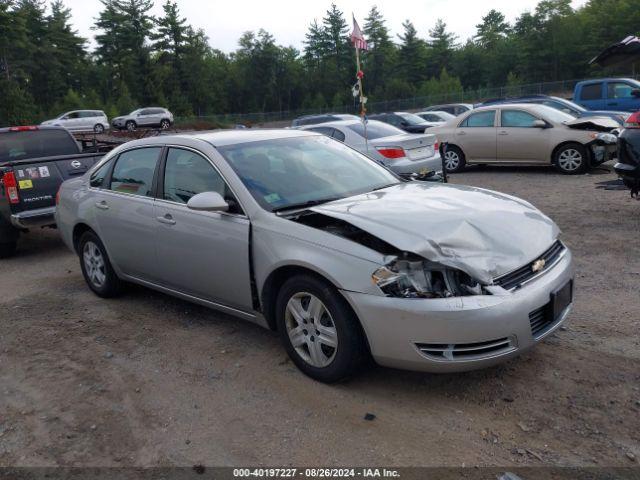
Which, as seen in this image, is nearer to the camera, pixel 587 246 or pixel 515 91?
pixel 587 246

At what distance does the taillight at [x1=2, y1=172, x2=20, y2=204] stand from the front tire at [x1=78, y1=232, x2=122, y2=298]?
2.35 m

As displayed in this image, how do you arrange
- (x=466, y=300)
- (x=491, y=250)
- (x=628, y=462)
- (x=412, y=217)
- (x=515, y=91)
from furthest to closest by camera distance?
(x=515, y=91) → (x=412, y=217) → (x=491, y=250) → (x=466, y=300) → (x=628, y=462)

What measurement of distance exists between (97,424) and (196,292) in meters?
1.36

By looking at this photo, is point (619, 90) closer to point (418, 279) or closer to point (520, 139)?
point (520, 139)

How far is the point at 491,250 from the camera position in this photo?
3.57m

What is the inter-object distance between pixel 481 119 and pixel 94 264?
382 inches

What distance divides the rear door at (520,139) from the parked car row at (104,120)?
28.5 metres

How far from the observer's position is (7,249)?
8414 mm

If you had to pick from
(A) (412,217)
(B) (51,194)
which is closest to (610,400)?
Result: (A) (412,217)

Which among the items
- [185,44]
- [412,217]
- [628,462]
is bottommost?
[628,462]

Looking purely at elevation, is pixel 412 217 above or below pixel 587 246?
above

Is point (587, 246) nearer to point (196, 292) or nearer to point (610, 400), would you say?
point (610, 400)

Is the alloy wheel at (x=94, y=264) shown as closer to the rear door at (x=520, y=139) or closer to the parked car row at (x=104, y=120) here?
the rear door at (x=520, y=139)

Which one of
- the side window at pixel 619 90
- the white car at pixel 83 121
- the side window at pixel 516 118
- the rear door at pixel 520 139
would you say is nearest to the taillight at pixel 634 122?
the rear door at pixel 520 139
